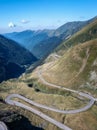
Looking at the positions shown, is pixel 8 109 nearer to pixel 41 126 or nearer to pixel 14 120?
pixel 14 120

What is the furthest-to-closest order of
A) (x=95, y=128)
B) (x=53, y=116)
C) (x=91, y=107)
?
(x=91, y=107) < (x=53, y=116) < (x=95, y=128)

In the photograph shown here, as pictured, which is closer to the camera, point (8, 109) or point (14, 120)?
point (14, 120)

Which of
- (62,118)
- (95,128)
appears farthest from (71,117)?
(95,128)

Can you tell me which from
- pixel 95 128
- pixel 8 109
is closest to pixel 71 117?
pixel 95 128

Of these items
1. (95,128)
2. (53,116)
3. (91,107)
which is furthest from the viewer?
(91,107)

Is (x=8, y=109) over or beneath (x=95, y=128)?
over

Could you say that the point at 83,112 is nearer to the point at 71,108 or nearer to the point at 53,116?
the point at 71,108

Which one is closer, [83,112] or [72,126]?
[72,126]

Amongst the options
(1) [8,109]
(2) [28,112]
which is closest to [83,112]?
(2) [28,112]

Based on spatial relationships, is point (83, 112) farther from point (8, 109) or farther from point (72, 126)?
point (8, 109)
